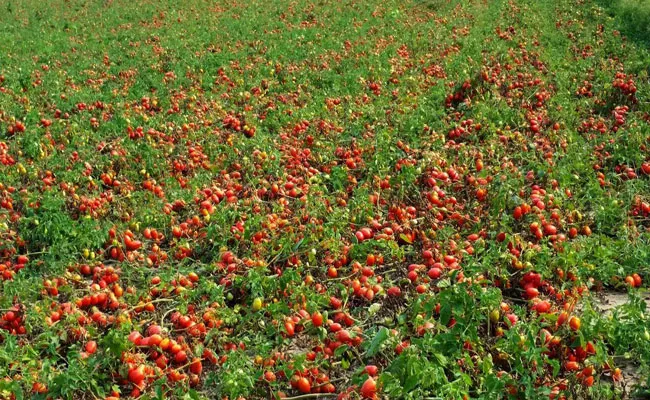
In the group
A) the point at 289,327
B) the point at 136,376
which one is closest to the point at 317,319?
the point at 289,327

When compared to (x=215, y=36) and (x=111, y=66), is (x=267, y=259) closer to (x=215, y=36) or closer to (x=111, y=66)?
(x=111, y=66)

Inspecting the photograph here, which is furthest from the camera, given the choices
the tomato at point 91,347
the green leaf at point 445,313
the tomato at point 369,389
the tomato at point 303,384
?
the tomato at point 91,347

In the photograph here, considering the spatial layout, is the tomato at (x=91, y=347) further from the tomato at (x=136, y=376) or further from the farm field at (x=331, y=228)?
the tomato at (x=136, y=376)

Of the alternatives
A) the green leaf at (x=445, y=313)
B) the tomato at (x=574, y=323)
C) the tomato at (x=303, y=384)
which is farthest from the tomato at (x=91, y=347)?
the tomato at (x=574, y=323)

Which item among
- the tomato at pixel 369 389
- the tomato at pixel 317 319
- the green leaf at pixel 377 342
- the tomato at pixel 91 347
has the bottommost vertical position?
the tomato at pixel 91 347

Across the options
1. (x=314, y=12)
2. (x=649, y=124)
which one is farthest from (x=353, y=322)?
(x=314, y=12)

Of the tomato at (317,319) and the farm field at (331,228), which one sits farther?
the tomato at (317,319)

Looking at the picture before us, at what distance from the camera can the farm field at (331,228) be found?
147 inches

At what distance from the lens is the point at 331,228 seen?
542 centimetres

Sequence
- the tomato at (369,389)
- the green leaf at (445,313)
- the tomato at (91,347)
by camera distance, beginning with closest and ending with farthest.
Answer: the tomato at (369,389), the green leaf at (445,313), the tomato at (91,347)

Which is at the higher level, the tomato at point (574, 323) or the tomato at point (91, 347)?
the tomato at point (574, 323)

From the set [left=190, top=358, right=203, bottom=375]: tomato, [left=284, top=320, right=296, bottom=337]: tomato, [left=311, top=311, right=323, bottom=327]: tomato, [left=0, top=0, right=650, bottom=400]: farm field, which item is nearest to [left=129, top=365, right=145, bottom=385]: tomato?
[left=0, top=0, right=650, bottom=400]: farm field

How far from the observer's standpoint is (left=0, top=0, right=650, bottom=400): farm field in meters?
3.74

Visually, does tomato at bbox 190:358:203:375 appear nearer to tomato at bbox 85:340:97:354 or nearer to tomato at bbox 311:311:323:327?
tomato at bbox 85:340:97:354
